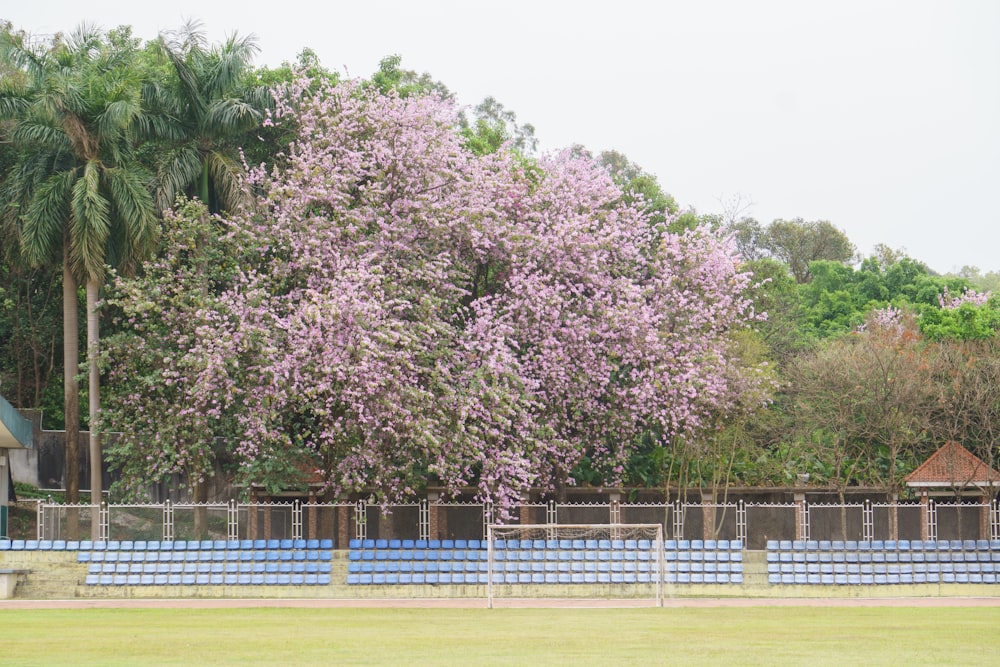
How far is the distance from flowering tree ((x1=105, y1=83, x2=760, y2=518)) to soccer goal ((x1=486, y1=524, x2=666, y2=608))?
1.50 meters

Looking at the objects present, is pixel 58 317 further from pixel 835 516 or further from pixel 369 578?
pixel 835 516

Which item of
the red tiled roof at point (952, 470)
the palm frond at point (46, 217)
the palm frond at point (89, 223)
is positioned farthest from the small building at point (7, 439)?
the red tiled roof at point (952, 470)

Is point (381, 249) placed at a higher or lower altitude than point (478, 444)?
higher

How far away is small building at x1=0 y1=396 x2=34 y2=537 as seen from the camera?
3491cm

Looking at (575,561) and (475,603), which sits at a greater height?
(575,561)

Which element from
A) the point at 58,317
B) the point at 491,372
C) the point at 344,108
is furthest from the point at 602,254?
the point at 58,317

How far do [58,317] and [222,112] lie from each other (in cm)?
1404

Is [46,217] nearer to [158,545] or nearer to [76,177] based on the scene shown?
[76,177]

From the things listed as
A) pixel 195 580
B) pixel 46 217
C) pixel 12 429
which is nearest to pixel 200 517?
pixel 195 580

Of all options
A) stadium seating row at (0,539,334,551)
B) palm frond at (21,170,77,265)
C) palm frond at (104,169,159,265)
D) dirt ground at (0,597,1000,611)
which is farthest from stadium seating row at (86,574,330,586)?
Result: palm frond at (21,170,77,265)

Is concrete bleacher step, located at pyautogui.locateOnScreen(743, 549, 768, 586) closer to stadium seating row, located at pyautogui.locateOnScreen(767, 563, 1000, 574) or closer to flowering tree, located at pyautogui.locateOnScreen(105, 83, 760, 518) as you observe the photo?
stadium seating row, located at pyautogui.locateOnScreen(767, 563, 1000, 574)

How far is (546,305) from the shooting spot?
113ft

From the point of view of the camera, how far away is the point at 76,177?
113ft

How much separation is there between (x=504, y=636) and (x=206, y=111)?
64.1ft
